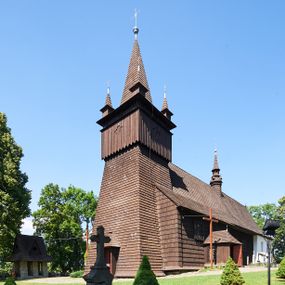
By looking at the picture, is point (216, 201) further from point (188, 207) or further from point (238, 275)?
point (238, 275)

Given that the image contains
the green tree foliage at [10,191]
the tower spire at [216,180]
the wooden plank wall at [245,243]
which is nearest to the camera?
the green tree foliage at [10,191]

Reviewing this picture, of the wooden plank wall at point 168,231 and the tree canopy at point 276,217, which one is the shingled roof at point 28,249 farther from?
the tree canopy at point 276,217

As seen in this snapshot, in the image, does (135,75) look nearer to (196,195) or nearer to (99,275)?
(196,195)

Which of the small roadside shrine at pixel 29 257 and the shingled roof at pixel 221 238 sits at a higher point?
the shingled roof at pixel 221 238

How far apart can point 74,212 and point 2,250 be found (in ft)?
47.7

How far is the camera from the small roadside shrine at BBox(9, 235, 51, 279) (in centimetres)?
3878

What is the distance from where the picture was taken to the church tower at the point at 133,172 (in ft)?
80.7

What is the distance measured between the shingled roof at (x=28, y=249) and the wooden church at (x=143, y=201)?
14.6 metres

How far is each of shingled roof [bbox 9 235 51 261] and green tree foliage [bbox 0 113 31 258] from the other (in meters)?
0.97

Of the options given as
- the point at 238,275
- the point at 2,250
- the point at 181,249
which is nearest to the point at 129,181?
the point at 181,249

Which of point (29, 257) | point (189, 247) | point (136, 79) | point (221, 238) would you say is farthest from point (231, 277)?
point (29, 257)

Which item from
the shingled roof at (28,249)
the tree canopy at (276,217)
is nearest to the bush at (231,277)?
the shingled roof at (28,249)

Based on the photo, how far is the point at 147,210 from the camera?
2580 cm

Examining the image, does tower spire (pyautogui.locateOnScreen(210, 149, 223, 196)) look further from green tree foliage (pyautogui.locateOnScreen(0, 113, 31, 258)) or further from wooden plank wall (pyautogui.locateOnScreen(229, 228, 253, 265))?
green tree foliage (pyautogui.locateOnScreen(0, 113, 31, 258))
